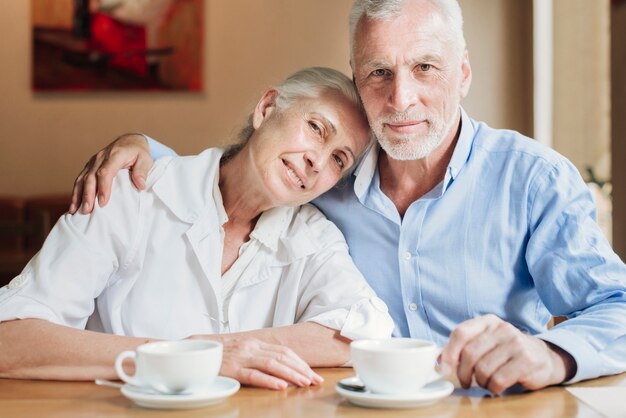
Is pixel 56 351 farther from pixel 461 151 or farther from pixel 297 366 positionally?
pixel 461 151

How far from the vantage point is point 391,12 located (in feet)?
5.76

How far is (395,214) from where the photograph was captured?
185 centimetres

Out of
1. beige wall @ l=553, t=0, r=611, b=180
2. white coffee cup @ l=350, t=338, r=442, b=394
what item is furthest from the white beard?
beige wall @ l=553, t=0, r=611, b=180

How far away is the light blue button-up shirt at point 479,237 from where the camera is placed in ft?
5.50

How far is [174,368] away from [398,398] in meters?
0.30

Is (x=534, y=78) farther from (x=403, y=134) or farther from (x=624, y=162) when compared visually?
(x=403, y=134)

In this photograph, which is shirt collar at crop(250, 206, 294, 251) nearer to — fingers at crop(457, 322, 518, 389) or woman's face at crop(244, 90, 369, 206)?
woman's face at crop(244, 90, 369, 206)

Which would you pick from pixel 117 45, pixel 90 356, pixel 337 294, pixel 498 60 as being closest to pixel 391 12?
pixel 337 294

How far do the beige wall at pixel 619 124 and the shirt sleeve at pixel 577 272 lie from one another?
998mm

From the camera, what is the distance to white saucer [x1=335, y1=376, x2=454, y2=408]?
42.1 inches

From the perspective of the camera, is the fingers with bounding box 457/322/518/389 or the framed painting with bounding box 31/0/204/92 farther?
the framed painting with bounding box 31/0/204/92

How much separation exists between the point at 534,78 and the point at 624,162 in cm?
266

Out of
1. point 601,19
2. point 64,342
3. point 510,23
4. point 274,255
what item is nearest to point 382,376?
point 64,342

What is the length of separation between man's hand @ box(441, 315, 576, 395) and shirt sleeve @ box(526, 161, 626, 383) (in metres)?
0.13
